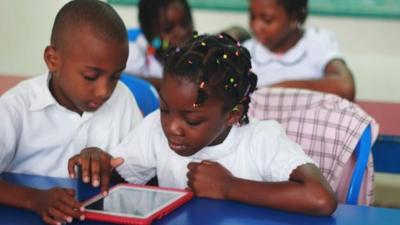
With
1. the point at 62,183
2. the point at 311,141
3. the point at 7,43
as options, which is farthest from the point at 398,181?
the point at 62,183

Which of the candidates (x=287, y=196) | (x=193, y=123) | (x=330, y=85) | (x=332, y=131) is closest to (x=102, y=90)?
(x=193, y=123)

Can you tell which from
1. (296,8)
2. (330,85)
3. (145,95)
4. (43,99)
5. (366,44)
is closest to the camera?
(43,99)

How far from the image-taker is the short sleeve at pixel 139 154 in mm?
1384

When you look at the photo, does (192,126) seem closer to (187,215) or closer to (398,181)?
(187,215)

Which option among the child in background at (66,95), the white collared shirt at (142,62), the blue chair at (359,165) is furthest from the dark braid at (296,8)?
the child in background at (66,95)

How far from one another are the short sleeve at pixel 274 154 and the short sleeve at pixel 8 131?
0.52 m

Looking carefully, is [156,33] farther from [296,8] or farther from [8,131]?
[8,131]

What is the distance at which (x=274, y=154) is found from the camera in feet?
4.08

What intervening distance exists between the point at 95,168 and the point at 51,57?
12.1 inches

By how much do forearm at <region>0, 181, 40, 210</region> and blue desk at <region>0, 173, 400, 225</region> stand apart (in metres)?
0.01

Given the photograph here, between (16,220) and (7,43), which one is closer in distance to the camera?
(16,220)

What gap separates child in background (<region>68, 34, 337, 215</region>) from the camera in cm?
113

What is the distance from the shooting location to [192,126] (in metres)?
1.22

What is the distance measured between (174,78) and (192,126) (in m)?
0.10
